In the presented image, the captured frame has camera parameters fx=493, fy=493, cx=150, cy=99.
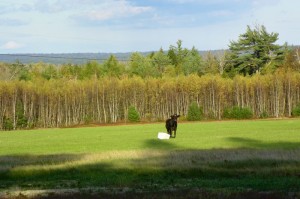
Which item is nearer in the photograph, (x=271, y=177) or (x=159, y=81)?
(x=271, y=177)

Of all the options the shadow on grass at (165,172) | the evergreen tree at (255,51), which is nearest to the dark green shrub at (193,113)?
the evergreen tree at (255,51)

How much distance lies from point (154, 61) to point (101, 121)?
129ft

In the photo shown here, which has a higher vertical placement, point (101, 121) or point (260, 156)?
point (260, 156)

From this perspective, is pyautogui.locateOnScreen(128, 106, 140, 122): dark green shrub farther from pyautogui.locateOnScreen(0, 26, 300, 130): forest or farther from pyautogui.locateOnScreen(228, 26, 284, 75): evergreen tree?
pyautogui.locateOnScreen(228, 26, 284, 75): evergreen tree

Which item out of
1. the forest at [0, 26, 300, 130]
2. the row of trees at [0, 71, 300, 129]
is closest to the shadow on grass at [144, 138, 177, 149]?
the forest at [0, 26, 300, 130]

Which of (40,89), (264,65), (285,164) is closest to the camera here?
(285,164)

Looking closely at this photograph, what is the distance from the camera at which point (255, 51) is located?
103 meters

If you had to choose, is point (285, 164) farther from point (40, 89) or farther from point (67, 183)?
point (40, 89)

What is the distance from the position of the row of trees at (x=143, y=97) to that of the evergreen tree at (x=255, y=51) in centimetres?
2541

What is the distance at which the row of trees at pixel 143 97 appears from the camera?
2933 inches

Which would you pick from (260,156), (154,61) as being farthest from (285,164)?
(154,61)

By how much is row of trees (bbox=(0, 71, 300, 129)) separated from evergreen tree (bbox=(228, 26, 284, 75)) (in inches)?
1000

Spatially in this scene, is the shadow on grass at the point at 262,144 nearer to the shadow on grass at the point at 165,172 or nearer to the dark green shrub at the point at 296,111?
the shadow on grass at the point at 165,172

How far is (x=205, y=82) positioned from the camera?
76.7 m
